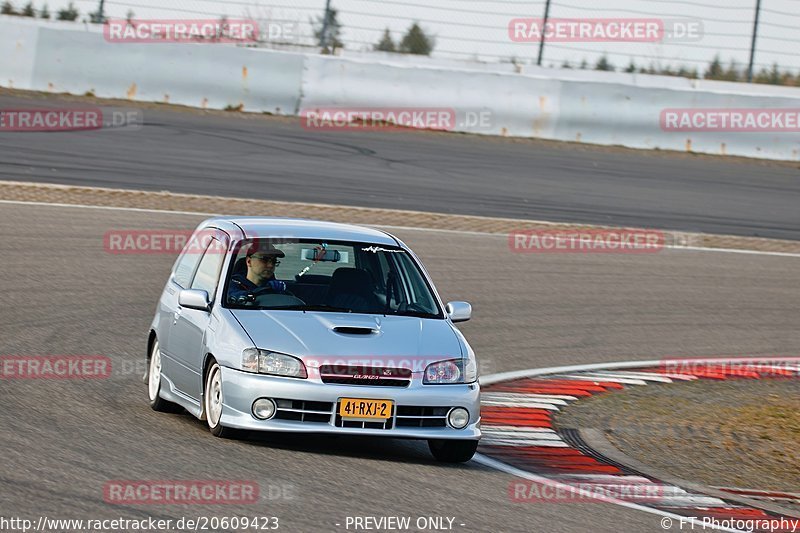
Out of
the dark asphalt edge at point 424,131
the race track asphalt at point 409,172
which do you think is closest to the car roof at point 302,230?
the race track asphalt at point 409,172

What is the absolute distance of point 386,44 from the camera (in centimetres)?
2691

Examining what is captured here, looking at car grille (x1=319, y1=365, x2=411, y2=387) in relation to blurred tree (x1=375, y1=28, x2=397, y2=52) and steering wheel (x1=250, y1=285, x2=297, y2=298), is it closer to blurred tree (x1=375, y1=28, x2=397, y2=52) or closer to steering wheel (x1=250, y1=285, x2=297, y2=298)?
steering wheel (x1=250, y1=285, x2=297, y2=298)

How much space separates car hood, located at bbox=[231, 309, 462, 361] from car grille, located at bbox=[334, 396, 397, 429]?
370 mm

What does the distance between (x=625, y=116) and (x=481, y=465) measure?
17800 mm

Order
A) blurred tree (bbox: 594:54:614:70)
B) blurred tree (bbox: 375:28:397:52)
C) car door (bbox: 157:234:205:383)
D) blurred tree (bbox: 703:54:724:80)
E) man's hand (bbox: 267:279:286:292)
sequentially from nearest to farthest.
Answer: man's hand (bbox: 267:279:286:292)
car door (bbox: 157:234:205:383)
blurred tree (bbox: 375:28:397:52)
blurred tree (bbox: 703:54:724:80)
blurred tree (bbox: 594:54:614:70)

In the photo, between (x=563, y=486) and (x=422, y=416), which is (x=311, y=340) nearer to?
(x=422, y=416)

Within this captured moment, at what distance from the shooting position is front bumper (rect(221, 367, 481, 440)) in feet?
25.5

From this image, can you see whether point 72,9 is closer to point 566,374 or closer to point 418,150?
point 418,150

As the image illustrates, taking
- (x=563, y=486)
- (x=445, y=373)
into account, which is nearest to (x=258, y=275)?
(x=445, y=373)

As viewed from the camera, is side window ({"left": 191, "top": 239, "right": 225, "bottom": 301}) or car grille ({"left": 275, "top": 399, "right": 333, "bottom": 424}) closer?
car grille ({"left": 275, "top": 399, "right": 333, "bottom": 424})

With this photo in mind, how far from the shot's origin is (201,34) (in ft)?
Result: 78.9

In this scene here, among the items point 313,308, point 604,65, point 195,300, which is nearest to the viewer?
point 195,300

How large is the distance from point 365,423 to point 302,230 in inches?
73.7

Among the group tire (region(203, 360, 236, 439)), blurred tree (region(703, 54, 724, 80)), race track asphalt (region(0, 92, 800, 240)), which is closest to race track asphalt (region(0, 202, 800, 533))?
tire (region(203, 360, 236, 439))
